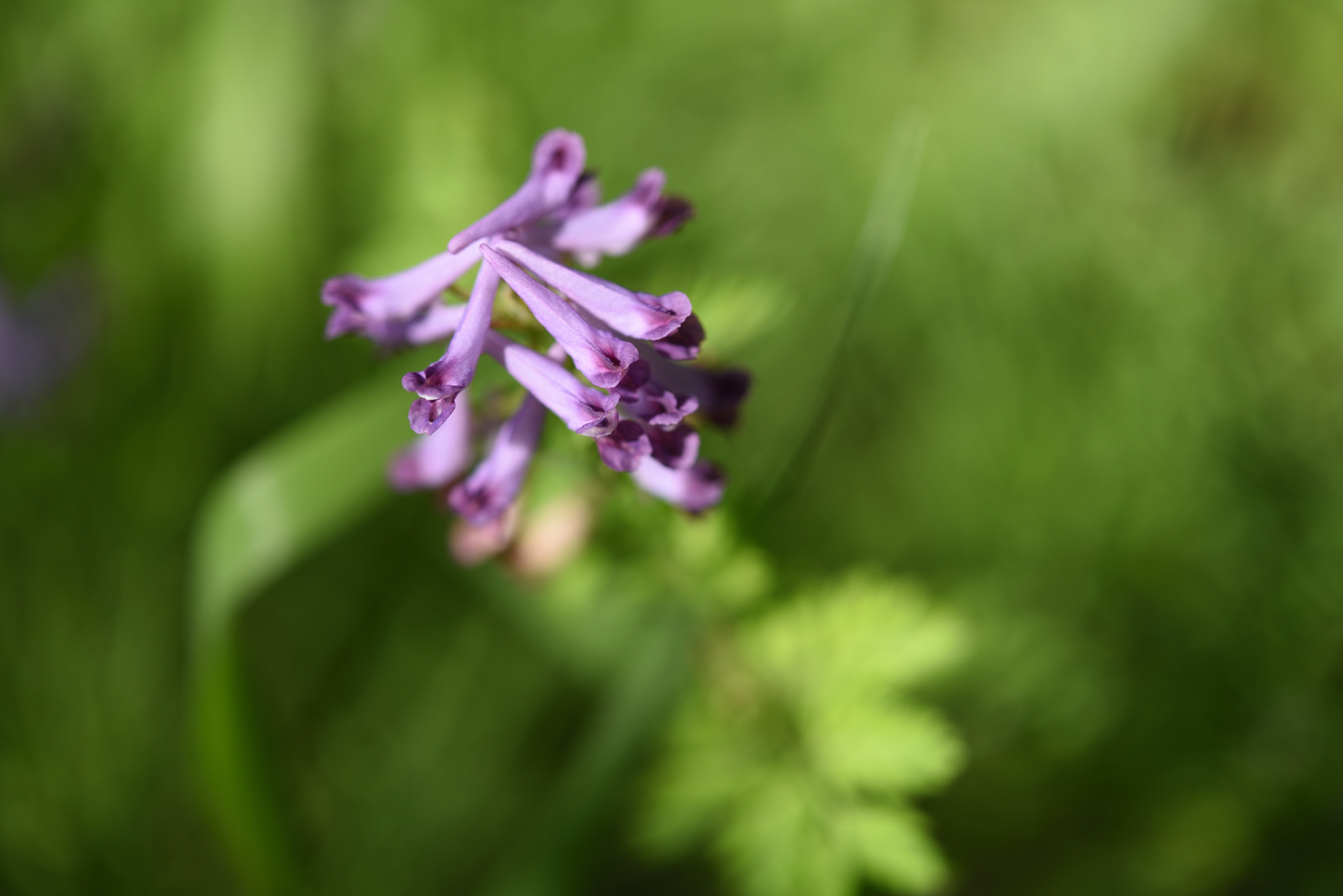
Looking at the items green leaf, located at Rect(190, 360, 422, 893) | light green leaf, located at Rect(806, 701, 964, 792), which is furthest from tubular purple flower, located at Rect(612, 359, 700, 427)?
light green leaf, located at Rect(806, 701, 964, 792)

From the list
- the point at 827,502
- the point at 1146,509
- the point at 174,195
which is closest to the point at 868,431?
the point at 827,502

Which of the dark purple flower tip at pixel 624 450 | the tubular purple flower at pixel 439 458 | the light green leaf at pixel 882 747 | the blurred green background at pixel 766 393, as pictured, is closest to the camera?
the dark purple flower tip at pixel 624 450

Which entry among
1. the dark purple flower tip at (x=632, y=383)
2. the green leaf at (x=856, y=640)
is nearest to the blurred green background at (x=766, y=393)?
the green leaf at (x=856, y=640)

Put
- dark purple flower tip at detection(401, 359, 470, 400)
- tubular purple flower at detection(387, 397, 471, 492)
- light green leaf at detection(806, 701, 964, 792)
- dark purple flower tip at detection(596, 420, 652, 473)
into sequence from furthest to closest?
light green leaf at detection(806, 701, 964, 792), tubular purple flower at detection(387, 397, 471, 492), dark purple flower tip at detection(596, 420, 652, 473), dark purple flower tip at detection(401, 359, 470, 400)

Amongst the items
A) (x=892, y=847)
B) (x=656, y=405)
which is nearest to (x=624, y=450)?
(x=656, y=405)

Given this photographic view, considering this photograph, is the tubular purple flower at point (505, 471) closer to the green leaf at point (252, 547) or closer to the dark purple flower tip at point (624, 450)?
the dark purple flower tip at point (624, 450)

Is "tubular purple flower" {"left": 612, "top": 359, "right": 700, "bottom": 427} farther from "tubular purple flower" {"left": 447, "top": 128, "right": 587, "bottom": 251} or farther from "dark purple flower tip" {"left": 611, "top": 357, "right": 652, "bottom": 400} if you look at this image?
"tubular purple flower" {"left": 447, "top": 128, "right": 587, "bottom": 251}

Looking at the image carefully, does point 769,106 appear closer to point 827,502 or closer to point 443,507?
point 827,502
